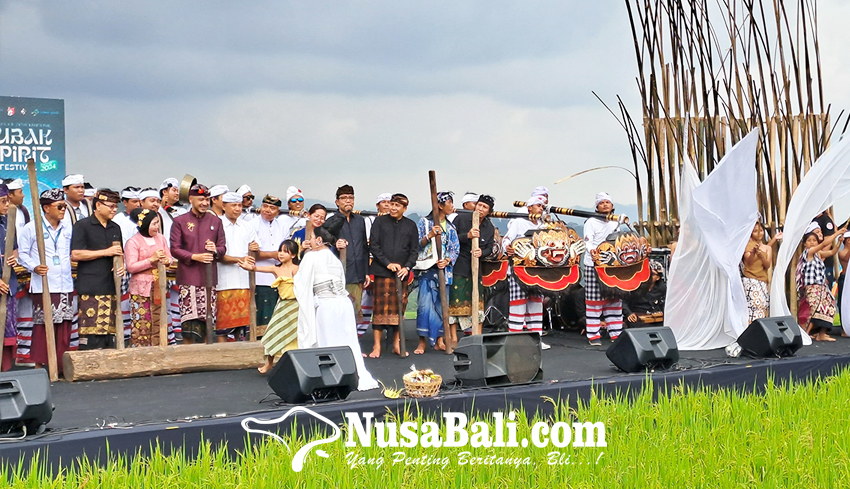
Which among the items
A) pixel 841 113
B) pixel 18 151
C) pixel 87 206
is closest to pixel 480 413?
pixel 87 206

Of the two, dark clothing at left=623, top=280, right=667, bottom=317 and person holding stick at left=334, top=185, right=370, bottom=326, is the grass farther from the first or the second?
dark clothing at left=623, top=280, right=667, bottom=317

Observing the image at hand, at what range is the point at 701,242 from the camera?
689 cm

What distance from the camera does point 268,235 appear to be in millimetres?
7266

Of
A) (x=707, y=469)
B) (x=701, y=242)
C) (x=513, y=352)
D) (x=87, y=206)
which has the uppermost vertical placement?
(x=87, y=206)

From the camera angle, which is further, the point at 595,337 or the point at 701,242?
the point at 595,337

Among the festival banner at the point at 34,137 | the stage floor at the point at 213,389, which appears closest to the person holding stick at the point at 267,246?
the stage floor at the point at 213,389

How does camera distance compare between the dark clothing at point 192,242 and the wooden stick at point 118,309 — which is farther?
the dark clothing at point 192,242

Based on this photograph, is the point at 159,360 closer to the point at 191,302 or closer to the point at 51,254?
the point at 191,302

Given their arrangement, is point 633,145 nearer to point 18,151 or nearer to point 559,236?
point 559,236

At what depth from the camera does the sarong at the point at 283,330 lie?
5723mm

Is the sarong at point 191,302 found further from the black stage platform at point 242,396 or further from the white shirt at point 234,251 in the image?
the black stage platform at point 242,396

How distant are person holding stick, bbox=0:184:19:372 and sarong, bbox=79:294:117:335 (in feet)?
1.37

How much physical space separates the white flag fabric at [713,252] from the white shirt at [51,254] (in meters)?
4.48

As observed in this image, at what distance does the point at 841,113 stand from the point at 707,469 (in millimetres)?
6195
